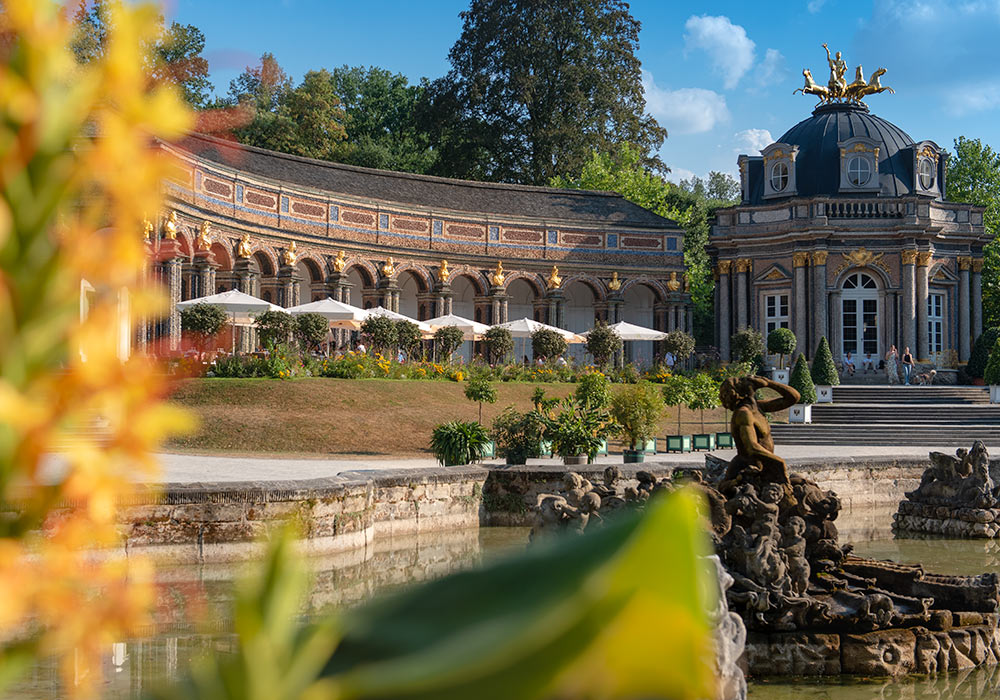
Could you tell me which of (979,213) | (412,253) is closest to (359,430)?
(412,253)

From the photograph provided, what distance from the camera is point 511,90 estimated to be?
57594 mm

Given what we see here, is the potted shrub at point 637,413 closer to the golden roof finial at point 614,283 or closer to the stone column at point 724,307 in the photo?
the stone column at point 724,307

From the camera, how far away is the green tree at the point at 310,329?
28297mm

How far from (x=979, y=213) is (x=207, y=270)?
31.5 m

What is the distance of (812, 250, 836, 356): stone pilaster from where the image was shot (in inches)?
1586

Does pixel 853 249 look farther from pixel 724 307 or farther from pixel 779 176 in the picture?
pixel 724 307

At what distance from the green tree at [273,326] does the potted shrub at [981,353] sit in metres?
26.8

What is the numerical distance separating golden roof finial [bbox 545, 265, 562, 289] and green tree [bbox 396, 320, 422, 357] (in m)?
14.7

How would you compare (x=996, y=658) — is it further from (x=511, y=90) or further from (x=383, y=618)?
(x=511, y=90)

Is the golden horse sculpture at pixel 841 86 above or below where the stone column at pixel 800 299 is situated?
above

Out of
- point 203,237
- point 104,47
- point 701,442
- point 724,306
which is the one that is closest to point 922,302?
point 724,306

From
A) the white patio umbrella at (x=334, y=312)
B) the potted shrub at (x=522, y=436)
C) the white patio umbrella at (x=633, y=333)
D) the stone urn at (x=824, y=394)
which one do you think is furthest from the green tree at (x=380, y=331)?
the stone urn at (x=824, y=394)

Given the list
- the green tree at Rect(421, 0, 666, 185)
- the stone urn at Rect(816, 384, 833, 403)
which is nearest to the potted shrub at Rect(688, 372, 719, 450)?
the stone urn at Rect(816, 384, 833, 403)

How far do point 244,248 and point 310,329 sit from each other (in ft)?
27.9
